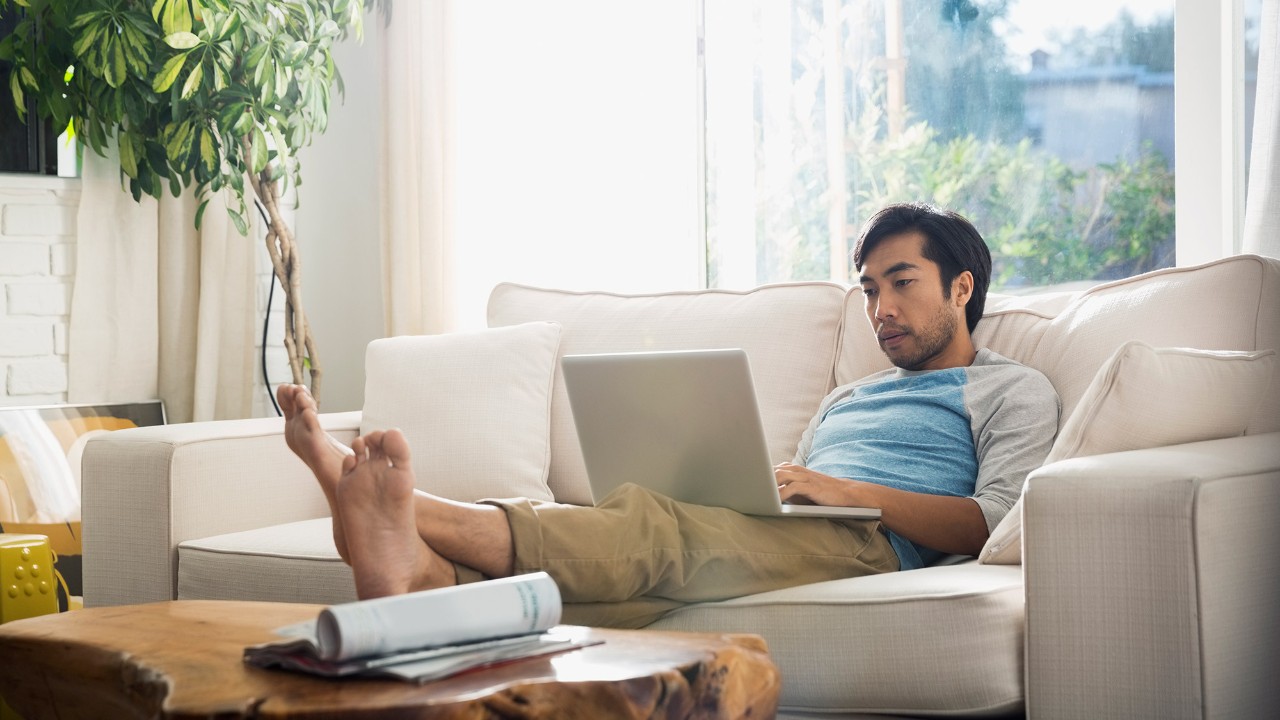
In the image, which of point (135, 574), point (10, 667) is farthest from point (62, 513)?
point (10, 667)

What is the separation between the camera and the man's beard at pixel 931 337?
208 centimetres

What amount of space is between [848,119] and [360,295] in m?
1.58

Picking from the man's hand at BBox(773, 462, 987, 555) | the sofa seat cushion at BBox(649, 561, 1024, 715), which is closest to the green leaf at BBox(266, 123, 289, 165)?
the man's hand at BBox(773, 462, 987, 555)

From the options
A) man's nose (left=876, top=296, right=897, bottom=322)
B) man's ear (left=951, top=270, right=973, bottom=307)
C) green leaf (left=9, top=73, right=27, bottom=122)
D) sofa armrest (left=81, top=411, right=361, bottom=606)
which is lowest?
sofa armrest (left=81, top=411, right=361, bottom=606)

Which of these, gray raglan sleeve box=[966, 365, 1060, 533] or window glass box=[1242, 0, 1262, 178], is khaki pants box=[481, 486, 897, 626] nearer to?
gray raglan sleeve box=[966, 365, 1060, 533]

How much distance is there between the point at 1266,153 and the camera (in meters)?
2.21

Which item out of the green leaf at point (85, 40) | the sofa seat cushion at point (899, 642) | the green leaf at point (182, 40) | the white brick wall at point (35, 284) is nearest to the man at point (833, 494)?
the sofa seat cushion at point (899, 642)

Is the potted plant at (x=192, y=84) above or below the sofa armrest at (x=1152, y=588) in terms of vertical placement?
above

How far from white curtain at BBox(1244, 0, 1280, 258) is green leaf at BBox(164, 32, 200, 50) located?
7.22ft

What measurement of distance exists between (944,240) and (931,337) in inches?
6.8

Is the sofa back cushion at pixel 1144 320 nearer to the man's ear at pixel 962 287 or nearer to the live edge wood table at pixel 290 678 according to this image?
the man's ear at pixel 962 287

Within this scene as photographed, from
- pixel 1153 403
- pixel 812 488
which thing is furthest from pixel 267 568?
pixel 1153 403

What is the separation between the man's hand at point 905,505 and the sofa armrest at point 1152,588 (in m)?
0.36

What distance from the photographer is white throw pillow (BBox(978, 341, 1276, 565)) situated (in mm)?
1590
